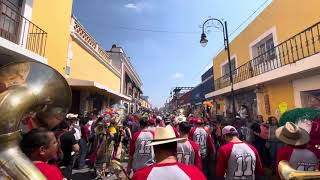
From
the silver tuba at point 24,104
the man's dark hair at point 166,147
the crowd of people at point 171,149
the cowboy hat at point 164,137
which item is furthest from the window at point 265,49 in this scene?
the silver tuba at point 24,104

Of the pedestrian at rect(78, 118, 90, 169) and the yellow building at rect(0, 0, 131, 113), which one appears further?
the pedestrian at rect(78, 118, 90, 169)

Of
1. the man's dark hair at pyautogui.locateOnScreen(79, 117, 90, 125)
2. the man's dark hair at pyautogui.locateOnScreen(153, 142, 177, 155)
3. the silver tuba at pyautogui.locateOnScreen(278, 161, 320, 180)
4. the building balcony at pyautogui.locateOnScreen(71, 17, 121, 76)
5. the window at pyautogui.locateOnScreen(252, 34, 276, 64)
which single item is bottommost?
the silver tuba at pyautogui.locateOnScreen(278, 161, 320, 180)

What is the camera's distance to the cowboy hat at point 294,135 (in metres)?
2.81

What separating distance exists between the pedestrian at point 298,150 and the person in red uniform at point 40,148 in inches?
97.9

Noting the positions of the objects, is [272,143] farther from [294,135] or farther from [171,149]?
[171,149]

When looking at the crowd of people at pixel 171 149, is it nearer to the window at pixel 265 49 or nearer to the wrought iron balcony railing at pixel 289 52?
the wrought iron balcony railing at pixel 289 52

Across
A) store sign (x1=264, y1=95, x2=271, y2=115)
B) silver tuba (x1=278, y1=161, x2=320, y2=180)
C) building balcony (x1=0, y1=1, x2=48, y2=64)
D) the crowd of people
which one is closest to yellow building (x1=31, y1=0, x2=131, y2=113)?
building balcony (x1=0, y1=1, x2=48, y2=64)

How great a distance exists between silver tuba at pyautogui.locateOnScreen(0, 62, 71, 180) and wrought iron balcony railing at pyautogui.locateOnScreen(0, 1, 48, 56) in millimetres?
5733

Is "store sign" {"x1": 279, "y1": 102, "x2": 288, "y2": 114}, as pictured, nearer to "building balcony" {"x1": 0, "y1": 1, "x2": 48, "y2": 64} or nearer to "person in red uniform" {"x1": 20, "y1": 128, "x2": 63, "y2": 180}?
"building balcony" {"x1": 0, "y1": 1, "x2": 48, "y2": 64}

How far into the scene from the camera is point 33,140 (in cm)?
214

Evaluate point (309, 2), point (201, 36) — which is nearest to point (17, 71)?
point (309, 2)

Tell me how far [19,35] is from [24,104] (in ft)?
21.8

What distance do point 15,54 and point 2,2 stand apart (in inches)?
63.2

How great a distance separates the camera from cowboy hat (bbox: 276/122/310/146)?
2.81 m
